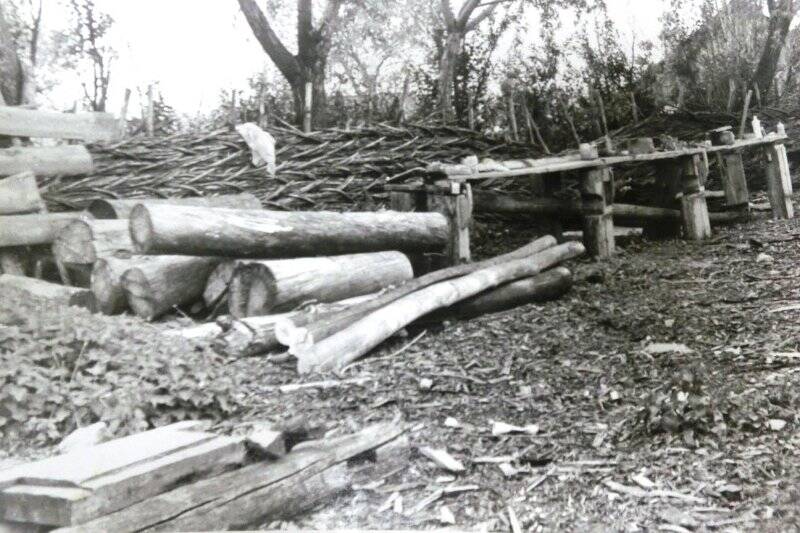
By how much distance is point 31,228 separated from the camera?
5664mm

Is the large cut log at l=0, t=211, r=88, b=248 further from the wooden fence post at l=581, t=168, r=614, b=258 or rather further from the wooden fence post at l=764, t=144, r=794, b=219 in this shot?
the wooden fence post at l=764, t=144, r=794, b=219

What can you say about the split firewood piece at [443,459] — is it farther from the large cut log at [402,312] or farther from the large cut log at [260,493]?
the large cut log at [402,312]

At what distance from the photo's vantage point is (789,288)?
5.03 m

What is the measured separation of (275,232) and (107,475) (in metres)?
3.17

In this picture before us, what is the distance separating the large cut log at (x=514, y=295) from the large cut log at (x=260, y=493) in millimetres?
2594

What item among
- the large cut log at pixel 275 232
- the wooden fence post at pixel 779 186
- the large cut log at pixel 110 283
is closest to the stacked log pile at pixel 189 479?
the large cut log at pixel 275 232

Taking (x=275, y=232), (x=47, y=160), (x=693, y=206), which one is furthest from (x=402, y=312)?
(x=693, y=206)

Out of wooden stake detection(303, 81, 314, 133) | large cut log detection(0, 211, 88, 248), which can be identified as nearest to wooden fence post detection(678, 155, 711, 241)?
wooden stake detection(303, 81, 314, 133)

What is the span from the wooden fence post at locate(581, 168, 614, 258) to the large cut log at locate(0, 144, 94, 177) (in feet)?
15.1

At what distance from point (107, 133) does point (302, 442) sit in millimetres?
4837

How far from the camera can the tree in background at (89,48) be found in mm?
5711

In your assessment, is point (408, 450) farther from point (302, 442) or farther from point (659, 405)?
point (659, 405)

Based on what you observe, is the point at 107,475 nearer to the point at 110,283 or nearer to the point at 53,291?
the point at 110,283

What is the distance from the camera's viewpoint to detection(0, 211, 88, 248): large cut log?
5.53 m
